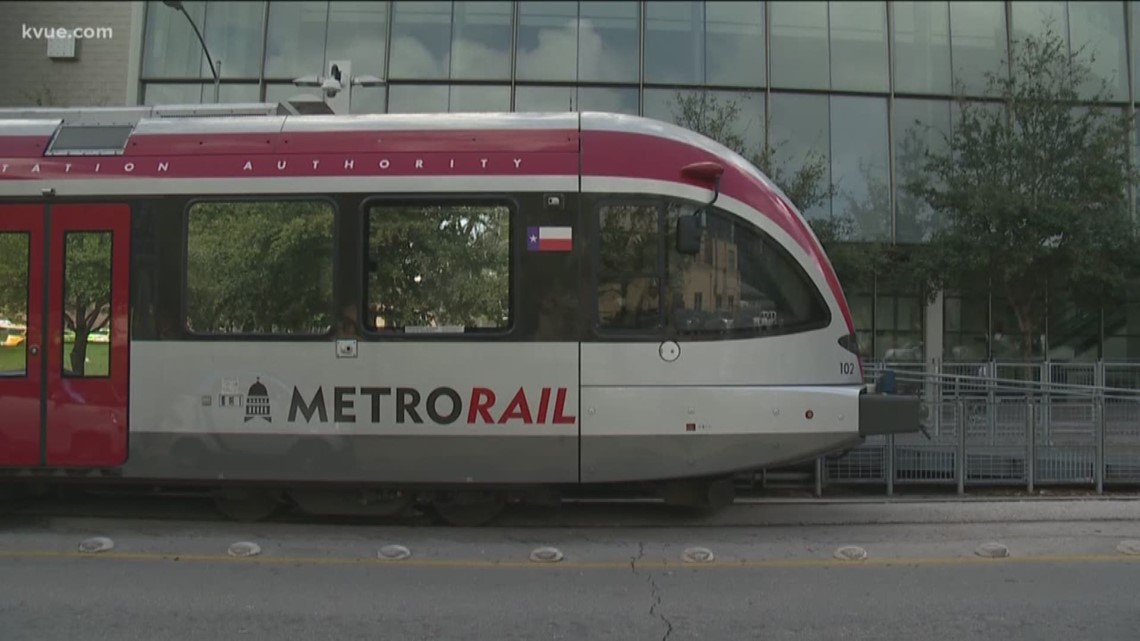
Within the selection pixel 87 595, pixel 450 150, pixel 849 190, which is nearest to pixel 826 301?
pixel 450 150

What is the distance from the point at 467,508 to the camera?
6.44 metres

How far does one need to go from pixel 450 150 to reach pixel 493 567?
114 inches

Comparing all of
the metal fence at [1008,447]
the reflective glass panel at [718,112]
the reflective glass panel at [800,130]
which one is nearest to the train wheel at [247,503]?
the metal fence at [1008,447]

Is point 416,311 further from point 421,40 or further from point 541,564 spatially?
point 421,40

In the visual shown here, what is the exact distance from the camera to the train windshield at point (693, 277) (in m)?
5.81

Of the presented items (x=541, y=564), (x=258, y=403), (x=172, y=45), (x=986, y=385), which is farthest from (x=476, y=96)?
(x=541, y=564)

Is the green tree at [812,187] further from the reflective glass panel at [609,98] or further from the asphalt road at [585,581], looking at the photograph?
the asphalt road at [585,581]

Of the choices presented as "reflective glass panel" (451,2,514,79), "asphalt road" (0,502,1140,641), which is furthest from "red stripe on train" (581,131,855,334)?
"reflective glass panel" (451,2,514,79)

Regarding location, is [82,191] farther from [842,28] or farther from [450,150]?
[842,28]

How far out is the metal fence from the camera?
315 inches

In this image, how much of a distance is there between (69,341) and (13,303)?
0.56 metres

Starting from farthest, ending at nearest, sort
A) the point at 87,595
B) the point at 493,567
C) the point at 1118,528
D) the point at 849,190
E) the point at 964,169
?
the point at 849,190
the point at 964,169
the point at 1118,528
the point at 493,567
the point at 87,595

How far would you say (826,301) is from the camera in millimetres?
5984

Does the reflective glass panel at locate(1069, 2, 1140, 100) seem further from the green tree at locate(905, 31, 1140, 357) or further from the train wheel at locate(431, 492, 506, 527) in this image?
the train wheel at locate(431, 492, 506, 527)
